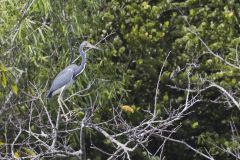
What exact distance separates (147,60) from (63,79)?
209 centimetres

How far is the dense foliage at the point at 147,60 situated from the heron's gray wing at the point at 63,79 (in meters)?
0.38

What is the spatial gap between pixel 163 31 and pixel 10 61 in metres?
2.37

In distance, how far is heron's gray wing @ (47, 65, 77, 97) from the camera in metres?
6.30

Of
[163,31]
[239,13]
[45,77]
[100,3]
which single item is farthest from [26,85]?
[239,13]

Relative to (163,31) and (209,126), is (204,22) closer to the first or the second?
(163,31)

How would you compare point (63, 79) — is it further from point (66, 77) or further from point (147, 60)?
point (147, 60)

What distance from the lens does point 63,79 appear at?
6.31 m

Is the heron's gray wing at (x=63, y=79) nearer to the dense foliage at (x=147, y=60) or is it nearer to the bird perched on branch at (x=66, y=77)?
the bird perched on branch at (x=66, y=77)

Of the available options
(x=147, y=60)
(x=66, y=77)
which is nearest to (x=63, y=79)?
(x=66, y=77)

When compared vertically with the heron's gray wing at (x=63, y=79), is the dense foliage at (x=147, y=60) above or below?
below

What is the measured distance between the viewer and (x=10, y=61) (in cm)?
645

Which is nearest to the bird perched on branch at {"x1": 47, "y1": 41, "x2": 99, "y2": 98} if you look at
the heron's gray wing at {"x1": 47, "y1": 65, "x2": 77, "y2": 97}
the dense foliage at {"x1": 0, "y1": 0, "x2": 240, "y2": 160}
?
the heron's gray wing at {"x1": 47, "y1": 65, "x2": 77, "y2": 97}

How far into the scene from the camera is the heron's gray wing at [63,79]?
6.30 meters

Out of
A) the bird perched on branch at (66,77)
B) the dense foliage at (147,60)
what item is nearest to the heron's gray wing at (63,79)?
the bird perched on branch at (66,77)
